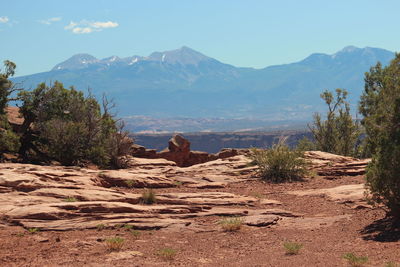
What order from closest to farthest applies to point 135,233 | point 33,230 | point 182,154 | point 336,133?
point 33,230
point 135,233
point 182,154
point 336,133

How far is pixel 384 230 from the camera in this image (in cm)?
1003

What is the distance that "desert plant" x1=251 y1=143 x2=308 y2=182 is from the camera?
1998 centimetres

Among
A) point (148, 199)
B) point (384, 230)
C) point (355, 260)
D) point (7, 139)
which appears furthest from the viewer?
point (7, 139)

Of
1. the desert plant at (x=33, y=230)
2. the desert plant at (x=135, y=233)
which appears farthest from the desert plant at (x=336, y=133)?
the desert plant at (x=33, y=230)

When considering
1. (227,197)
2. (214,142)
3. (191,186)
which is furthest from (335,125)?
(214,142)

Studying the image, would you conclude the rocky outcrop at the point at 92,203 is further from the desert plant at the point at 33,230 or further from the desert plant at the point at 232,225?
the desert plant at the point at 232,225

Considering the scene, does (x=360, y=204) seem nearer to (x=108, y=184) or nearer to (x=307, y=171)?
(x=307, y=171)

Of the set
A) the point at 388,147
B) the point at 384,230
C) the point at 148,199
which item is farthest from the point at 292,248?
the point at 148,199

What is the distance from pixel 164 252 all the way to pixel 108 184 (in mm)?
8682

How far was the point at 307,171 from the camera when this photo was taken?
2052 centimetres

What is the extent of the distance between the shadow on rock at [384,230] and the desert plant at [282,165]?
9.06m

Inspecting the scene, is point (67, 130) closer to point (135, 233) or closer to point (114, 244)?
point (135, 233)

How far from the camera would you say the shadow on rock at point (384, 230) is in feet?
30.9

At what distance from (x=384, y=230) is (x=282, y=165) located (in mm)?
10096
